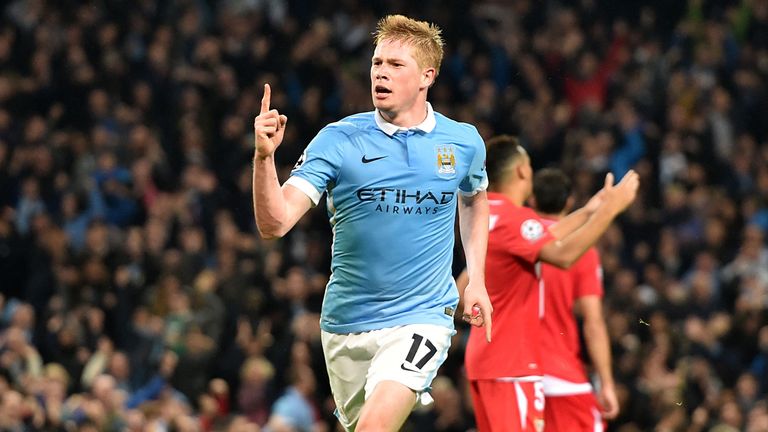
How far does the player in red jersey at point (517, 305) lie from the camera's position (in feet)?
26.4

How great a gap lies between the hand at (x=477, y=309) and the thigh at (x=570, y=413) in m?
2.01

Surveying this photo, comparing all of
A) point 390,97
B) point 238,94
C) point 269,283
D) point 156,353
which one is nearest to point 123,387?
point 156,353

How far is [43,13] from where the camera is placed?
62.9 ft

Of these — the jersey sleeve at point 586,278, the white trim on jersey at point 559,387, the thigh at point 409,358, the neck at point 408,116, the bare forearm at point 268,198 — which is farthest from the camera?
the jersey sleeve at point 586,278

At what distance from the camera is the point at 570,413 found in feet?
28.6

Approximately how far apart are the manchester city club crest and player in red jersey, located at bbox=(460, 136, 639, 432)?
4.22 feet

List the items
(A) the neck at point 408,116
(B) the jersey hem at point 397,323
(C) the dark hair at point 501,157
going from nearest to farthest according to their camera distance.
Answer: (B) the jersey hem at point 397,323 < (A) the neck at point 408,116 < (C) the dark hair at point 501,157

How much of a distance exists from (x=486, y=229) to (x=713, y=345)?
8135 mm

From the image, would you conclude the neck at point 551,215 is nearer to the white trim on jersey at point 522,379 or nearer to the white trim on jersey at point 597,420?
the white trim on jersey at point 597,420

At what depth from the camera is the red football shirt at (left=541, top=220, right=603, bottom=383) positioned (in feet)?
28.5

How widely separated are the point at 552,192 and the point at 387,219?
2490mm

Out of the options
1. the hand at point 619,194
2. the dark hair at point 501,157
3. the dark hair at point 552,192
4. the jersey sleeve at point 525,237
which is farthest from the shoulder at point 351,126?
the dark hair at point 552,192

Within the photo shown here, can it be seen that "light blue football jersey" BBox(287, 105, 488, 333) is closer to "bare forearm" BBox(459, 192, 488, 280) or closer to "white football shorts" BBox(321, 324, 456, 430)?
"white football shorts" BBox(321, 324, 456, 430)

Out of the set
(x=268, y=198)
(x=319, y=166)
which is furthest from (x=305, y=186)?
(x=268, y=198)
